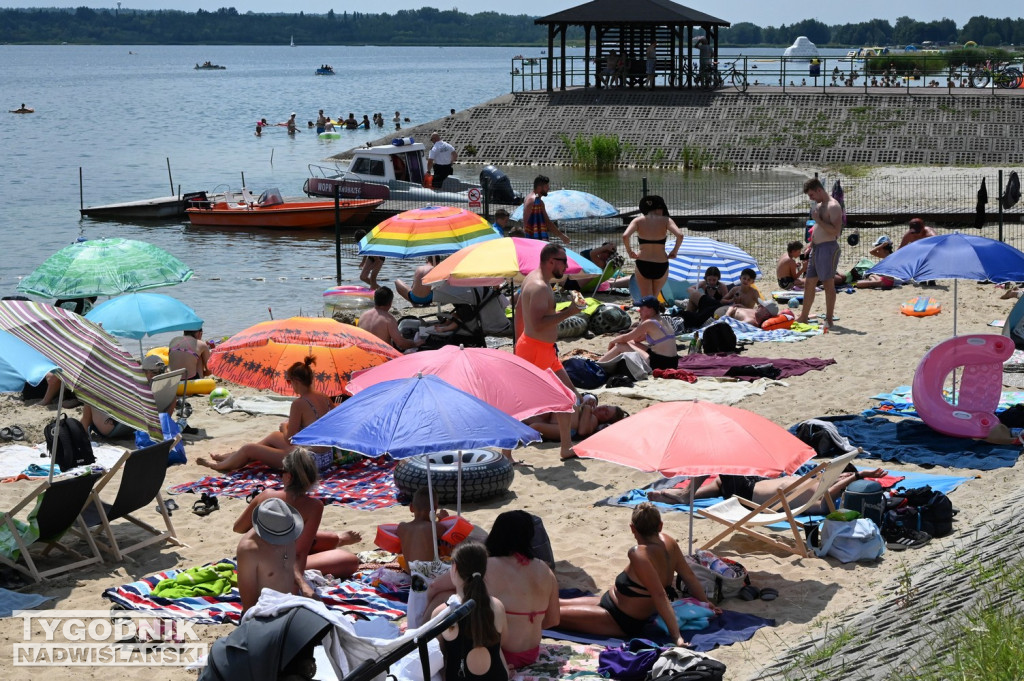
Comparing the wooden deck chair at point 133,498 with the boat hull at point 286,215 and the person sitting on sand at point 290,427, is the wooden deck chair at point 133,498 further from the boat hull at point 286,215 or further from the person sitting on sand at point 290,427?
the boat hull at point 286,215

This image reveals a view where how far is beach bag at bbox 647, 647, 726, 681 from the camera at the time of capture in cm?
549

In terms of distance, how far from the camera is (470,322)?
13.4 m

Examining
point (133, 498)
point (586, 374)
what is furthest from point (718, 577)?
point (586, 374)

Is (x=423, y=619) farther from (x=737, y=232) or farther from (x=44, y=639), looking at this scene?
(x=737, y=232)

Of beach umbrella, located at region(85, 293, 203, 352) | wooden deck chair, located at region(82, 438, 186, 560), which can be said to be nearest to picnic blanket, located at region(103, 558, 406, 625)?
wooden deck chair, located at region(82, 438, 186, 560)

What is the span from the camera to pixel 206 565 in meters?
7.20

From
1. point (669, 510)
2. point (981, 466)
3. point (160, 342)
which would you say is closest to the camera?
point (669, 510)

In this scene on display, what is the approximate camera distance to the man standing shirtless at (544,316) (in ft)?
30.2

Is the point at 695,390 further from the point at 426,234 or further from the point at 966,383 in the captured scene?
the point at 426,234

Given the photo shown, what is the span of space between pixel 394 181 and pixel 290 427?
749 inches

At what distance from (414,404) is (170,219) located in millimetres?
23088

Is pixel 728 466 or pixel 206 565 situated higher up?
pixel 728 466

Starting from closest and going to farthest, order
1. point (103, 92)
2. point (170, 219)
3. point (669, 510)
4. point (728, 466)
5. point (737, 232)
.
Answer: point (728, 466) < point (669, 510) < point (737, 232) < point (170, 219) < point (103, 92)

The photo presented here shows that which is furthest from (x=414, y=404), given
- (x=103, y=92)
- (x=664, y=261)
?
(x=103, y=92)
